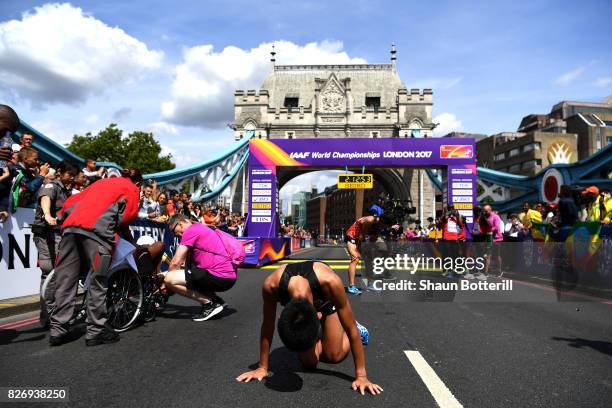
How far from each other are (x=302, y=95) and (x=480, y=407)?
55.2 metres

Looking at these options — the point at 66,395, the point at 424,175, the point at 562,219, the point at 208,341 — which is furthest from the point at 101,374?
the point at 424,175

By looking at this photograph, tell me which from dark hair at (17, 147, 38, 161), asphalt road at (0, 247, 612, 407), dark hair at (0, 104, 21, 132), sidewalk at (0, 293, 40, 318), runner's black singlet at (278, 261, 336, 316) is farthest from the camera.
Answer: dark hair at (17, 147, 38, 161)

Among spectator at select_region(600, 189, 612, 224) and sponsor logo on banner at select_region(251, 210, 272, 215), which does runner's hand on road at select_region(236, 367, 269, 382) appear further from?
sponsor logo on banner at select_region(251, 210, 272, 215)

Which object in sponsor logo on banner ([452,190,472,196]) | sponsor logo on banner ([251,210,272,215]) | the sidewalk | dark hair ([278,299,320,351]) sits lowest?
the sidewalk

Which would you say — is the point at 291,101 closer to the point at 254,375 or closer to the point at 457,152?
the point at 457,152

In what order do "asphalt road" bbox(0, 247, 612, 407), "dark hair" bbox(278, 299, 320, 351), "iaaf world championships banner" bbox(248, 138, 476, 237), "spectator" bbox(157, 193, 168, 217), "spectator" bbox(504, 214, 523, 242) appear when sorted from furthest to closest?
"iaaf world championships banner" bbox(248, 138, 476, 237)
"spectator" bbox(504, 214, 523, 242)
"spectator" bbox(157, 193, 168, 217)
"asphalt road" bbox(0, 247, 612, 407)
"dark hair" bbox(278, 299, 320, 351)

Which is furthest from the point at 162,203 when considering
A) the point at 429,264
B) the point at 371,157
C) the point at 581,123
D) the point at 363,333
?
the point at 581,123

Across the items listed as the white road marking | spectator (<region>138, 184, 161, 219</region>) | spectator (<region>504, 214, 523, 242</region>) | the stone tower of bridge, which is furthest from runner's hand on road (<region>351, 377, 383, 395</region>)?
the stone tower of bridge

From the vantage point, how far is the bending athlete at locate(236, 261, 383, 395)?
288 cm

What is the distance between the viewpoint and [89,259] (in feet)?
15.9

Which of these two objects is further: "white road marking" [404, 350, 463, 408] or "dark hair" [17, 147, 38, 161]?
"dark hair" [17, 147, 38, 161]

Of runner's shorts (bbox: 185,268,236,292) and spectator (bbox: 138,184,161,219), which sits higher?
spectator (bbox: 138,184,161,219)

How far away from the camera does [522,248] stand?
10.7 meters

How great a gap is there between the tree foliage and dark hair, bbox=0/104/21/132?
47.5 meters
